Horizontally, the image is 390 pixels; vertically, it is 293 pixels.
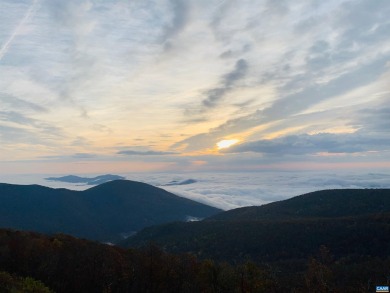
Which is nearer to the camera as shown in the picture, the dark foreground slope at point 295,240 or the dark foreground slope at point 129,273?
the dark foreground slope at point 129,273

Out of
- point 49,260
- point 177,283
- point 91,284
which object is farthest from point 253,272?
point 49,260

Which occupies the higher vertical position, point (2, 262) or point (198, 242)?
point (2, 262)

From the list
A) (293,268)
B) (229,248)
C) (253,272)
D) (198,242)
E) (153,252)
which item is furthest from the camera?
(198,242)

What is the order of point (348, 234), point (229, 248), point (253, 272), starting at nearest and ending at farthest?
point (253, 272) < point (348, 234) < point (229, 248)

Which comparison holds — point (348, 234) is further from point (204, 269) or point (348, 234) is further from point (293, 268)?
point (204, 269)

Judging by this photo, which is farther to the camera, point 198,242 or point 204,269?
point 198,242

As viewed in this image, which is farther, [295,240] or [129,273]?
[295,240]

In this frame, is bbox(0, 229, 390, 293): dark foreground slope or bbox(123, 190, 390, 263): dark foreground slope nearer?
bbox(0, 229, 390, 293): dark foreground slope

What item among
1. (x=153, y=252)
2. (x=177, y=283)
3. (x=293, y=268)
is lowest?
(x=293, y=268)

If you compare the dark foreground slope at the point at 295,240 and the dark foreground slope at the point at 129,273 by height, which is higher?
the dark foreground slope at the point at 129,273

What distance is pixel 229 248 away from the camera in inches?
6471

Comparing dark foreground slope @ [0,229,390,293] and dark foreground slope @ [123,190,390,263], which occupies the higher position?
dark foreground slope @ [0,229,390,293]

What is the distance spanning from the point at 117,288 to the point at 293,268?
3379 inches

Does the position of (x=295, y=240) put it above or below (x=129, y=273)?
below
